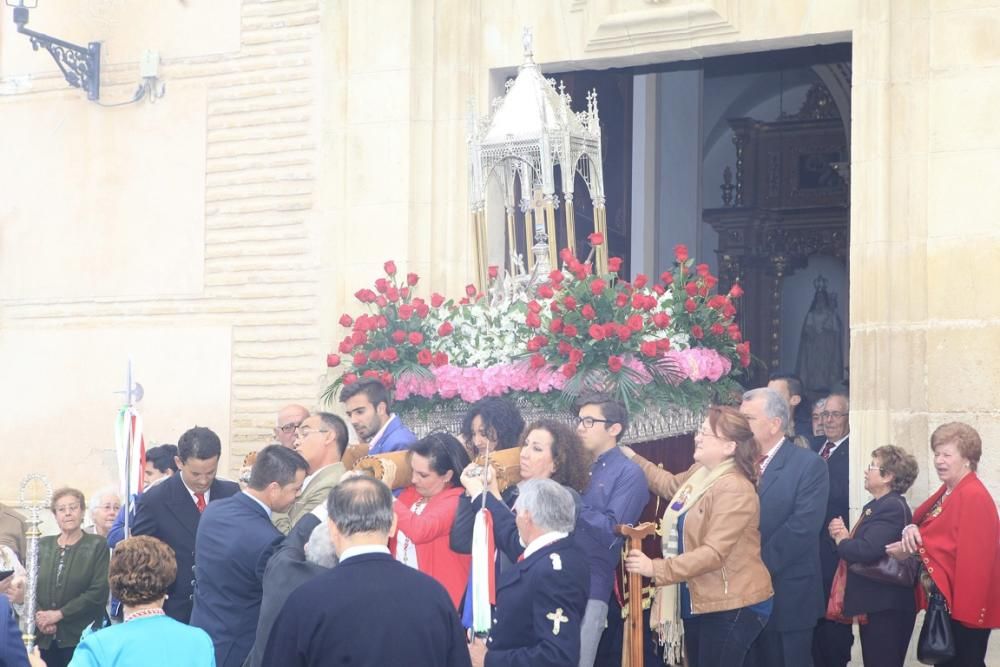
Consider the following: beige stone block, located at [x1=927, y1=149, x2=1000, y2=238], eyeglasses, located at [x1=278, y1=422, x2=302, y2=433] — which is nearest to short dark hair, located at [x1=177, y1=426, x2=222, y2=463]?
eyeglasses, located at [x1=278, y1=422, x2=302, y2=433]

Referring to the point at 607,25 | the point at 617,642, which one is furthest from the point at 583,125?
the point at 617,642

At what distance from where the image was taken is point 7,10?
11.5 metres

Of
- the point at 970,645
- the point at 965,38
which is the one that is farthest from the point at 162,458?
the point at 965,38

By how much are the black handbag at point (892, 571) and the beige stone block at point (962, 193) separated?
216 centimetres

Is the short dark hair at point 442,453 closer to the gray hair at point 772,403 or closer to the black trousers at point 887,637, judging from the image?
the gray hair at point 772,403

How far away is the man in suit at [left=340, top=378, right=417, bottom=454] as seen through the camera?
796cm

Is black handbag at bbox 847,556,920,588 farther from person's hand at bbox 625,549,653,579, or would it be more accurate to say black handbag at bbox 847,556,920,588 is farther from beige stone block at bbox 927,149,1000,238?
beige stone block at bbox 927,149,1000,238

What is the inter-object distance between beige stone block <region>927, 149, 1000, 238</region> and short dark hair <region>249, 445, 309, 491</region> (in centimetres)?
401

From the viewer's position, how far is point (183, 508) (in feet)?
24.6

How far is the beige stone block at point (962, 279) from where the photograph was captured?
27.9 ft

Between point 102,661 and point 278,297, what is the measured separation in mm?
5928

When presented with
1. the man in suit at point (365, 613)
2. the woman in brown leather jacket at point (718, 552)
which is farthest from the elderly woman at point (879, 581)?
the man in suit at point (365, 613)

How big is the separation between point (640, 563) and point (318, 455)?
1609mm

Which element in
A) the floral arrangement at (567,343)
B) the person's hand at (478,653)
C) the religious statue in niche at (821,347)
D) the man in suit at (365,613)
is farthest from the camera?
the religious statue in niche at (821,347)
